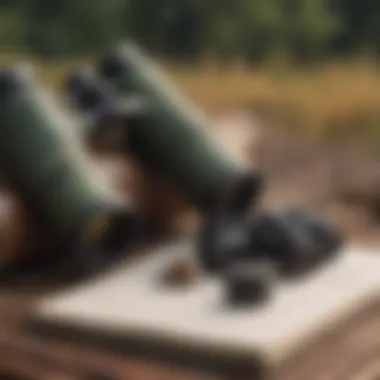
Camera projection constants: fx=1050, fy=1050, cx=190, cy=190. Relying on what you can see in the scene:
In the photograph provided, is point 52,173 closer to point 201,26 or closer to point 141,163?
point 141,163

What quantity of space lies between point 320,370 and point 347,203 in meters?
0.63

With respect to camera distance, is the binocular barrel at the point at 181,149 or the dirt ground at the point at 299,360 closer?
the dirt ground at the point at 299,360

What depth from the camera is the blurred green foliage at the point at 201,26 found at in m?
2.04

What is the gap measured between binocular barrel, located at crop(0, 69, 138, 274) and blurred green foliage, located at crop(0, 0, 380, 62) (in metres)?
0.76

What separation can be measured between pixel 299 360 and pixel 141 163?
51 cm

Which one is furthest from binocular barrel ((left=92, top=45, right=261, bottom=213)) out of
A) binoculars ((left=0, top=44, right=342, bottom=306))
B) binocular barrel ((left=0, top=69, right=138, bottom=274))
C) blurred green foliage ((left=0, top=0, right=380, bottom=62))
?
blurred green foliage ((left=0, top=0, right=380, bottom=62))

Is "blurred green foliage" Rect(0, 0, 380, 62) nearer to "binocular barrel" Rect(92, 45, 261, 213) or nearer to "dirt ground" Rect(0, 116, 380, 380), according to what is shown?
"dirt ground" Rect(0, 116, 380, 380)

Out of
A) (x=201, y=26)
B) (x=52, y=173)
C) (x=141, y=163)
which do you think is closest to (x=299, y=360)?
(x=52, y=173)

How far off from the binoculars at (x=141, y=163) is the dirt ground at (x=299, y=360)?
0.11 m

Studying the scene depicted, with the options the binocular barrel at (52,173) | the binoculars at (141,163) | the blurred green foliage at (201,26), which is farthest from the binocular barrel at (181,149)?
the blurred green foliage at (201,26)

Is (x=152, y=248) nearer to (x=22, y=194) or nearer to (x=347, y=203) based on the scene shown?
(x=22, y=194)

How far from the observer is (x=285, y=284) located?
1161 mm

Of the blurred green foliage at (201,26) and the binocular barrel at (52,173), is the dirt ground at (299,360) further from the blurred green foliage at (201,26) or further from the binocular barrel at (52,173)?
the blurred green foliage at (201,26)

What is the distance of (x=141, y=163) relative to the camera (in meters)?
1.44
